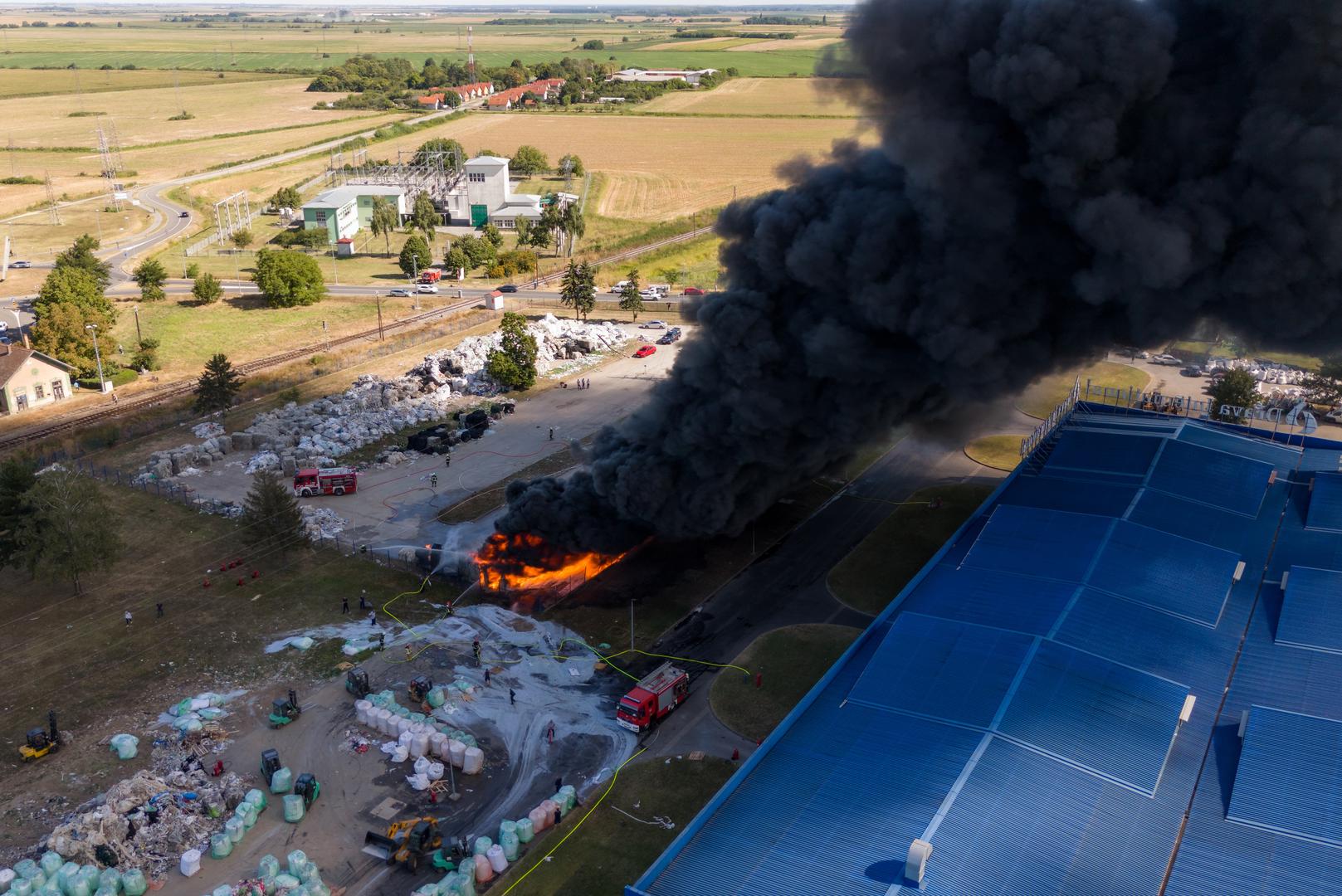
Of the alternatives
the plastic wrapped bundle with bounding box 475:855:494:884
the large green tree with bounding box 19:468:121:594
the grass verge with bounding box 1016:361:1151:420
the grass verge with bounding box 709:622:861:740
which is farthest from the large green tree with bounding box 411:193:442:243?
the plastic wrapped bundle with bounding box 475:855:494:884

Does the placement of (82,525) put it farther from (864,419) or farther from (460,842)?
(864,419)

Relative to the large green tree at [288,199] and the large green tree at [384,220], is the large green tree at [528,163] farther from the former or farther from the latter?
the large green tree at [288,199]

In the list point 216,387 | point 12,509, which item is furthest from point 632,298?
point 12,509

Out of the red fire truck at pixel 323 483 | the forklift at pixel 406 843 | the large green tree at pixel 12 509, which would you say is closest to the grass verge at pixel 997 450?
the red fire truck at pixel 323 483

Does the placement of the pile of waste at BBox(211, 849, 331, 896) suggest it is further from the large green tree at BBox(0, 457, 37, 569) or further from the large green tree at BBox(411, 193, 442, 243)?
the large green tree at BBox(411, 193, 442, 243)

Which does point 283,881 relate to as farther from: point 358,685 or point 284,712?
point 358,685
